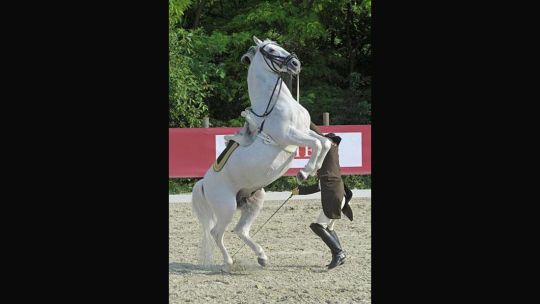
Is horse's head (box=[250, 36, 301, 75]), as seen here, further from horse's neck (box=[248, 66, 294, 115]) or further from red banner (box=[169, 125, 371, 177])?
red banner (box=[169, 125, 371, 177])

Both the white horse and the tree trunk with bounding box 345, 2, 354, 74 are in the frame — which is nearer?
the white horse

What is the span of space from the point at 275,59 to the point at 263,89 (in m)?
0.27

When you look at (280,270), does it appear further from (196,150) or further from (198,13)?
(198,13)

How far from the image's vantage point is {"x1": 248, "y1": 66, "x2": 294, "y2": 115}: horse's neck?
6.09 metres

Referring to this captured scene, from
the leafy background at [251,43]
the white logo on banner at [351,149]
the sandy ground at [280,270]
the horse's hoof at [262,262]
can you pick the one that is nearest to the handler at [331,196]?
the sandy ground at [280,270]

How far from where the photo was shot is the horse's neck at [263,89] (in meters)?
6.09

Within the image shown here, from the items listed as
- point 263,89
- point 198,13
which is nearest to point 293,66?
point 263,89

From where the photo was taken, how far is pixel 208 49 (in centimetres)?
1459

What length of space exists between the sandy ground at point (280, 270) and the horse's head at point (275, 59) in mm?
1809

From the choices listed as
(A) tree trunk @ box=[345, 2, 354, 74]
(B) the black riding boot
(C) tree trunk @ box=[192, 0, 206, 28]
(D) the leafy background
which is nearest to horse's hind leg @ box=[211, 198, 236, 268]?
(B) the black riding boot

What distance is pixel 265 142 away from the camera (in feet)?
19.8

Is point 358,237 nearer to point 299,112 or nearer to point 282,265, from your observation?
point 282,265

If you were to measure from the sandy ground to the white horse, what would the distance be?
0.50 m

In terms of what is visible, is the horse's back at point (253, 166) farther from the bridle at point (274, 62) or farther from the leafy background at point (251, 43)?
the leafy background at point (251, 43)
